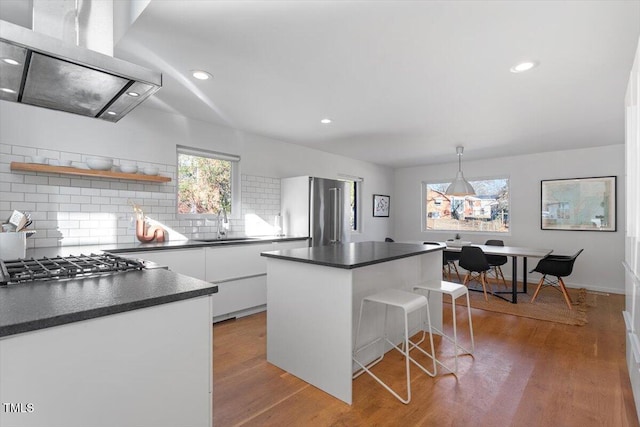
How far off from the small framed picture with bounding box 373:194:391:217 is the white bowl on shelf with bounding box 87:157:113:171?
4.76m

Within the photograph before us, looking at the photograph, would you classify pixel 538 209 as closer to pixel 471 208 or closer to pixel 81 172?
pixel 471 208

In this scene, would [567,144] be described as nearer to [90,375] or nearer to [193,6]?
[193,6]

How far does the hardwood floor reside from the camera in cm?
182

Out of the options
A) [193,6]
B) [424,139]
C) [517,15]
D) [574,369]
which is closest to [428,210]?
[424,139]

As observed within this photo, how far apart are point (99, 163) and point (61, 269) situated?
190 centimetres

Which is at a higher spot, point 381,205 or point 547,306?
point 381,205

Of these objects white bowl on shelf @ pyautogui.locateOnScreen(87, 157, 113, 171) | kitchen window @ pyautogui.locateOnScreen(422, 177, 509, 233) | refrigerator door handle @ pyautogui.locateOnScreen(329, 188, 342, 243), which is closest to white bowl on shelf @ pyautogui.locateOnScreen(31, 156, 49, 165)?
white bowl on shelf @ pyautogui.locateOnScreen(87, 157, 113, 171)

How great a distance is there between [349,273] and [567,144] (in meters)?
4.72

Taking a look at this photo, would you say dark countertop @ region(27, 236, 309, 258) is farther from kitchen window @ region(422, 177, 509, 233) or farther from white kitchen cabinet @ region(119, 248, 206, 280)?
kitchen window @ region(422, 177, 509, 233)

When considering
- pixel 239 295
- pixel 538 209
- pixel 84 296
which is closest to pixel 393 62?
pixel 84 296

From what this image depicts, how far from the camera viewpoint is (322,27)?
190 cm

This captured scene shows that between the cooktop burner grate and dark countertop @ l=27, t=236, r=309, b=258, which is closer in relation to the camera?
the cooktop burner grate

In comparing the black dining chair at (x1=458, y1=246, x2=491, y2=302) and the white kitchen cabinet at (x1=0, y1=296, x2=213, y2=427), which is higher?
the white kitchen cabinet at (x1=0, y1=296, x2=213, y2=427)

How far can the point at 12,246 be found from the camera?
1.72m
